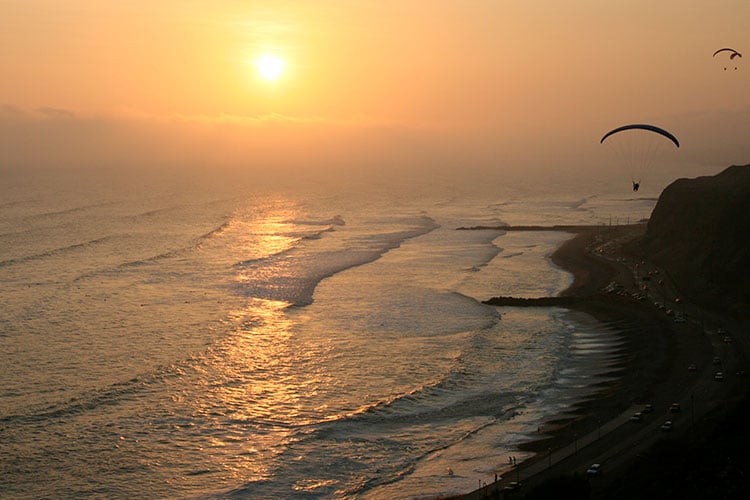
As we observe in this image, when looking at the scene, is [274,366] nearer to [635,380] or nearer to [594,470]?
[635,380]

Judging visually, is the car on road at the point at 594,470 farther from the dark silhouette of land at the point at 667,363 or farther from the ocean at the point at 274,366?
the ocean at the point at 274,366

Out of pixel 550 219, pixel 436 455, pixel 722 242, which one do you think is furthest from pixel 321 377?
pixel 550 219

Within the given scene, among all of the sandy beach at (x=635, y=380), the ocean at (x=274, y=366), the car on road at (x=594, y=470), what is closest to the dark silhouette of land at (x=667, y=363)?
the sandy beach at (x=635, y=380)

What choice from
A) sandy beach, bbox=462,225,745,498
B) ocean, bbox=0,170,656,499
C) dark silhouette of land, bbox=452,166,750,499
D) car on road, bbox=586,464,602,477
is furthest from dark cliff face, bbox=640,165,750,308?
car on road, bbox=586,464,602,477

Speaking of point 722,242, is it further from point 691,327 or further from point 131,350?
point 131,350

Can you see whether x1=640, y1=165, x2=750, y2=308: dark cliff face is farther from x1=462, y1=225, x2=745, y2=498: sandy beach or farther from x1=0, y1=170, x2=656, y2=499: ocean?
x1=0, y1=170, x2=656, y2=499: ocean

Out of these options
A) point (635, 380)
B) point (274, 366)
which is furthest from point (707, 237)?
point (274, 366)
